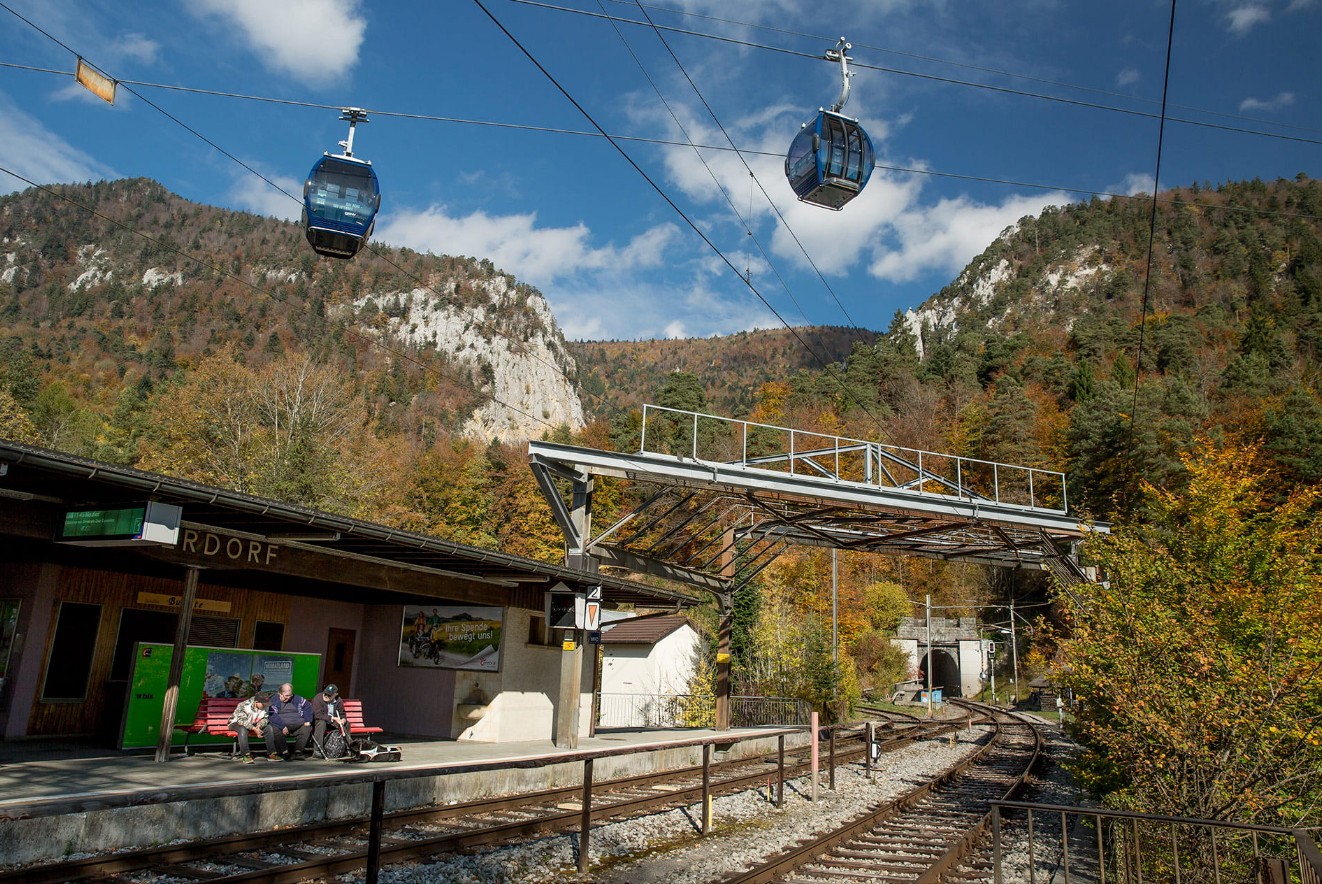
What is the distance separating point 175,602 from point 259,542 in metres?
3.72

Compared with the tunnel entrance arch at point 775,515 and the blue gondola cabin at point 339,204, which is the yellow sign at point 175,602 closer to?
the tunnel entrance arch at point 775,515

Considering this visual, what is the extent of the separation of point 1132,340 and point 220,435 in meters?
65.7

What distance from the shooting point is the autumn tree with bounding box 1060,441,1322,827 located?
8594mm

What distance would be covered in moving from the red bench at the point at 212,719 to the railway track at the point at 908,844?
8.39 meters

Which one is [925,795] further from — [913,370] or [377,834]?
[913,370]

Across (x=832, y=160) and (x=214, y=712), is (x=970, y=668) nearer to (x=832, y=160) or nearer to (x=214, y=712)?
(x=832, y=160)

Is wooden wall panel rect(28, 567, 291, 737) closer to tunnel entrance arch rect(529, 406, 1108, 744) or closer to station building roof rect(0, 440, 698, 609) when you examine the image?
station building roof rect(0, 440, 698, 609)

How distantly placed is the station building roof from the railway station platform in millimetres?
2559

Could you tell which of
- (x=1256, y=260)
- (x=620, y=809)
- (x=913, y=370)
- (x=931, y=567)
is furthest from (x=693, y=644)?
(x=1256, y=260)

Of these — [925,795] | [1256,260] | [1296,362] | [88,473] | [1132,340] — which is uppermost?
[1256,260]

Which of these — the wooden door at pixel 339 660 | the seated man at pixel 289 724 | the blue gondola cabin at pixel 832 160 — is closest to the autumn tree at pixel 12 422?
the wooden door at pixel 339 660

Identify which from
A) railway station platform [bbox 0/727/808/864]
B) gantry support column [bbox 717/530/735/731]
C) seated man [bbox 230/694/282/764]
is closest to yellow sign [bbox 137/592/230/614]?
seated man [bbox 230/694/282/764]

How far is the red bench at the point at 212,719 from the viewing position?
12.8 metres

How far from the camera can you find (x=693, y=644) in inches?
1314
